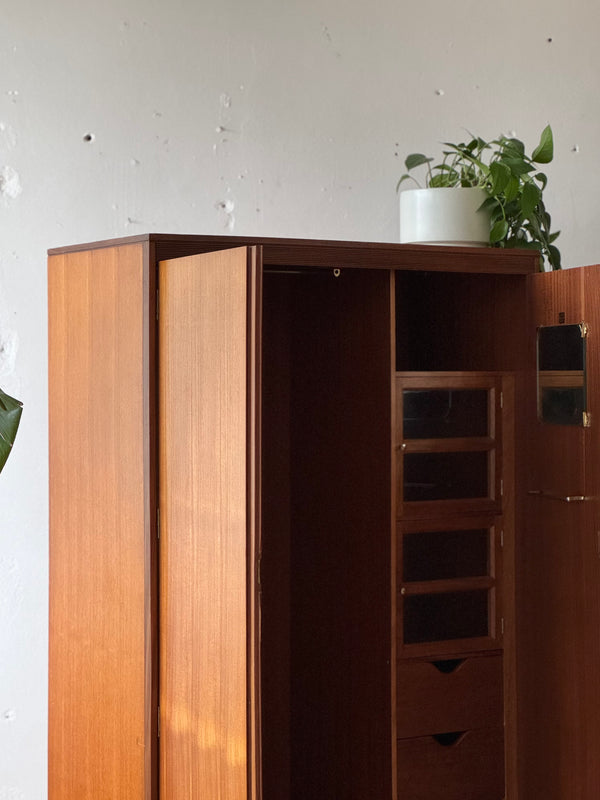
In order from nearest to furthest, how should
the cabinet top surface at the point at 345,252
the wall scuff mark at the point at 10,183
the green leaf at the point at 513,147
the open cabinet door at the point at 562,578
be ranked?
the cabinet top surface at the point at 345,252, the open cabinet door at the point at 562,578, the green leaf at the point at 513,147, the wall scuff mark at the point at 10,183

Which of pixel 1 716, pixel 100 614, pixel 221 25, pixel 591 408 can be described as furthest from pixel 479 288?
pixel 1 716

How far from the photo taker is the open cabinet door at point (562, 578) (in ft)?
7.86

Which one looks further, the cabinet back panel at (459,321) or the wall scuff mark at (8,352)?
the wall scuff mark at (8,352)

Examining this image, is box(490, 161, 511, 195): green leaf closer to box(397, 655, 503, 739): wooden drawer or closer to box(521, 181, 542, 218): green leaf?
box(521, 181, 542, 218): green leaf

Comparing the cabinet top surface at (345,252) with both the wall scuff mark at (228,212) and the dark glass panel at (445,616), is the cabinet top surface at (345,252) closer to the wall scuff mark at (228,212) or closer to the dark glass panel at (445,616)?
the wall scuff mark at (228,212)

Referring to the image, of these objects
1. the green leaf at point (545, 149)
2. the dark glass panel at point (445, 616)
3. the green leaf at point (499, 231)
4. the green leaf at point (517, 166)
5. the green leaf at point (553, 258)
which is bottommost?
the dark glass panel at point (445, 616)

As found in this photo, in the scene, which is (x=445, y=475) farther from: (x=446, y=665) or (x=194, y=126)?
(x=194, y=126)

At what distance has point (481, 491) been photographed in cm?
256

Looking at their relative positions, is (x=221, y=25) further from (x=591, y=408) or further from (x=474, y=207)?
(x=591, y=408)

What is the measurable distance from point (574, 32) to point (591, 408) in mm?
1577

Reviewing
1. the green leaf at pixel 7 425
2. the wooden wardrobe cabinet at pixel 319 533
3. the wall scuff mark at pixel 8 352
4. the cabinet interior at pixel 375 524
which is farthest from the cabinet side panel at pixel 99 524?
the cabinet interior at pixel 375 524

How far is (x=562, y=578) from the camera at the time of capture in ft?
8.18

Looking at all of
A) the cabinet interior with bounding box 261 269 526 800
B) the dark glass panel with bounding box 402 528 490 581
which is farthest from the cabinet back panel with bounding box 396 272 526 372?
the dark glass panel with bounding box 402 528 490 581

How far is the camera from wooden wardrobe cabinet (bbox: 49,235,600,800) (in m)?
2.09
